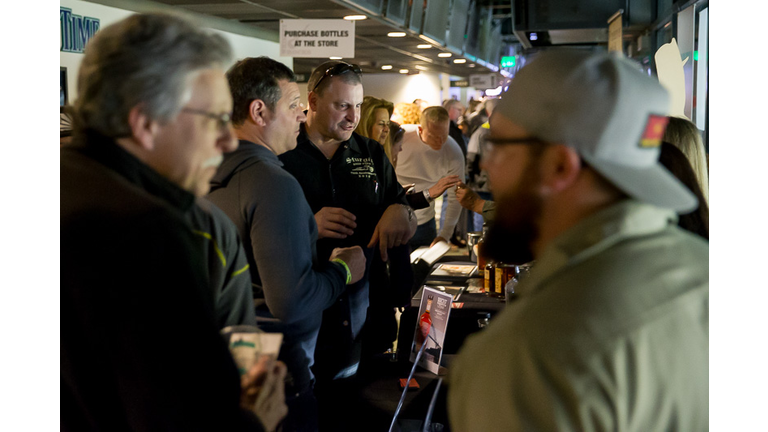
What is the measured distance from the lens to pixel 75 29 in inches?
44.0

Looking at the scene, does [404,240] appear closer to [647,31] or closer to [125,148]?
[125,148]

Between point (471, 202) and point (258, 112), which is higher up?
point (258, 112)

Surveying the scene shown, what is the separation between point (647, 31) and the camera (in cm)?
490

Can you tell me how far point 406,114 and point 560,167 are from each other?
107 inches

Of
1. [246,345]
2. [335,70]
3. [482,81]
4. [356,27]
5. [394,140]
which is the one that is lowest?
[246,345]

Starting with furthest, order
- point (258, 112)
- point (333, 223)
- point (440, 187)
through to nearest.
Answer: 1. point (440, 187)
2. point (333, 223)
3. point (258, 112)

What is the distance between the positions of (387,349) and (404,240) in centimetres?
46

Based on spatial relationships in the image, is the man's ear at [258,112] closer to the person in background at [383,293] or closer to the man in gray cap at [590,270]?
the man in gray cap at [590,270]

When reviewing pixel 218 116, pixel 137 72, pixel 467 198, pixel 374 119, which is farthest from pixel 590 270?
pixel 467 198

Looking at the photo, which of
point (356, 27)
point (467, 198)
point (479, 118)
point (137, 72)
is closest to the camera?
point (137, 72)

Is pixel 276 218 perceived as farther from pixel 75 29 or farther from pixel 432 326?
pixel 432 326

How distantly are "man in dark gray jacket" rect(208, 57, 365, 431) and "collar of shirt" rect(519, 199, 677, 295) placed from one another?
543 mm

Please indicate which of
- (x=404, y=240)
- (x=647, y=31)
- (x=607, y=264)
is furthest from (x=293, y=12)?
(x=607, y=264)

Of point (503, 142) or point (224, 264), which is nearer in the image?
point (503, 142)
